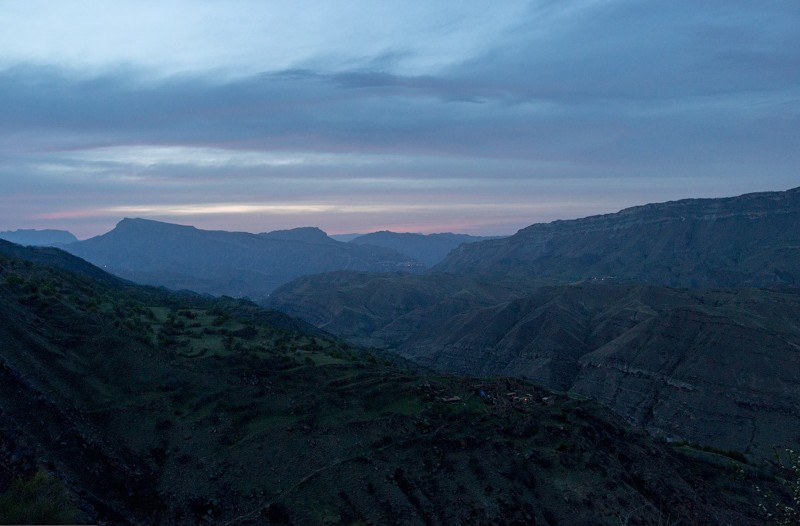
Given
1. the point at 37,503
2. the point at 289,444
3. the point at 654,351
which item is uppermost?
the point at 37,503

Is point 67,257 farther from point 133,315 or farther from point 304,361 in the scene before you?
point 304,361

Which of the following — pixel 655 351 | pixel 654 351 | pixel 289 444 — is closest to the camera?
pixel 289 444

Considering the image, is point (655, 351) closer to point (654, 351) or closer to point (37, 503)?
point (654, 351)

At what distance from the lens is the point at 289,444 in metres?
31.8

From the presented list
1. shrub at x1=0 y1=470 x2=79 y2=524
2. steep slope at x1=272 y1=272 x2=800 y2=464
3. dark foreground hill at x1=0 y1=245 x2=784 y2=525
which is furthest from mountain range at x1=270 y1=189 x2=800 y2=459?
shrub at x1=0 y1=470 x2=79 y2=524

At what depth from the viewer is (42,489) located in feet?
73.5

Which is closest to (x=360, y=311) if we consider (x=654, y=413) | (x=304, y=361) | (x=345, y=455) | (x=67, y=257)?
(x=67, y=257)

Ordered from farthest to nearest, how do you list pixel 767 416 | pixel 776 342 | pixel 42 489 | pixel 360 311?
pixel 360 311, pixel 776 342, pixel 767 416, pixel 42 489

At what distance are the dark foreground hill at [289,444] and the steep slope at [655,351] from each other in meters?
34.1

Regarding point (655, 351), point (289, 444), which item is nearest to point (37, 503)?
point (289, 444)

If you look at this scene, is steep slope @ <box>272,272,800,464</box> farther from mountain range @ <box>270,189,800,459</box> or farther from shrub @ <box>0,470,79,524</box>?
shrub @ <box>0,470,79,524</box>

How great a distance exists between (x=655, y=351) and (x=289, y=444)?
A: 76201mm

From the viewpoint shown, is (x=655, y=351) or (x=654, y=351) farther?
(x=654, y=351)

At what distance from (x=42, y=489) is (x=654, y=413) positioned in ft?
249
